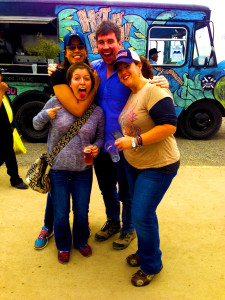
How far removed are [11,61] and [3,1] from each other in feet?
4.42

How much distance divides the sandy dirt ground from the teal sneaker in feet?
0.15

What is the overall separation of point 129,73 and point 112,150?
697 mm

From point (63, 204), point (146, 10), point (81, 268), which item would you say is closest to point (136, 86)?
point (63, 204)

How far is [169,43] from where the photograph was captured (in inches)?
250

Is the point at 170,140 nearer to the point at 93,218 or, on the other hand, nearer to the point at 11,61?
the point at 93,218

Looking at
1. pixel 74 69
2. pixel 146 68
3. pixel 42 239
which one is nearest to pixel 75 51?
pixel 74 69

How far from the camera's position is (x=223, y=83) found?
6.52 metres

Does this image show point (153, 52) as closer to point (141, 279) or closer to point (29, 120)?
point (29, 120)

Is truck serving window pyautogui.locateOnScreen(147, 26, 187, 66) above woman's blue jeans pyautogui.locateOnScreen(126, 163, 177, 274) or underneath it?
above

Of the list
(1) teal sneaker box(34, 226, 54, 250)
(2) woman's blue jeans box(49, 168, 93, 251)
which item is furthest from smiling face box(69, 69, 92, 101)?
(1) teal sneaker box(34, 226, 54, 250)

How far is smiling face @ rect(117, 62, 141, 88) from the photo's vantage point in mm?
1873

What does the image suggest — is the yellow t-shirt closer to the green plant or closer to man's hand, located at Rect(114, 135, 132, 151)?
Result: man's hand, located at Rect(114, 135, 132, 151)

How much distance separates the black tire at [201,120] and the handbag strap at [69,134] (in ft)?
16.6

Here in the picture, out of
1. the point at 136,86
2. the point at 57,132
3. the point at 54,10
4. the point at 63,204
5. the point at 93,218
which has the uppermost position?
the point at 54,10
